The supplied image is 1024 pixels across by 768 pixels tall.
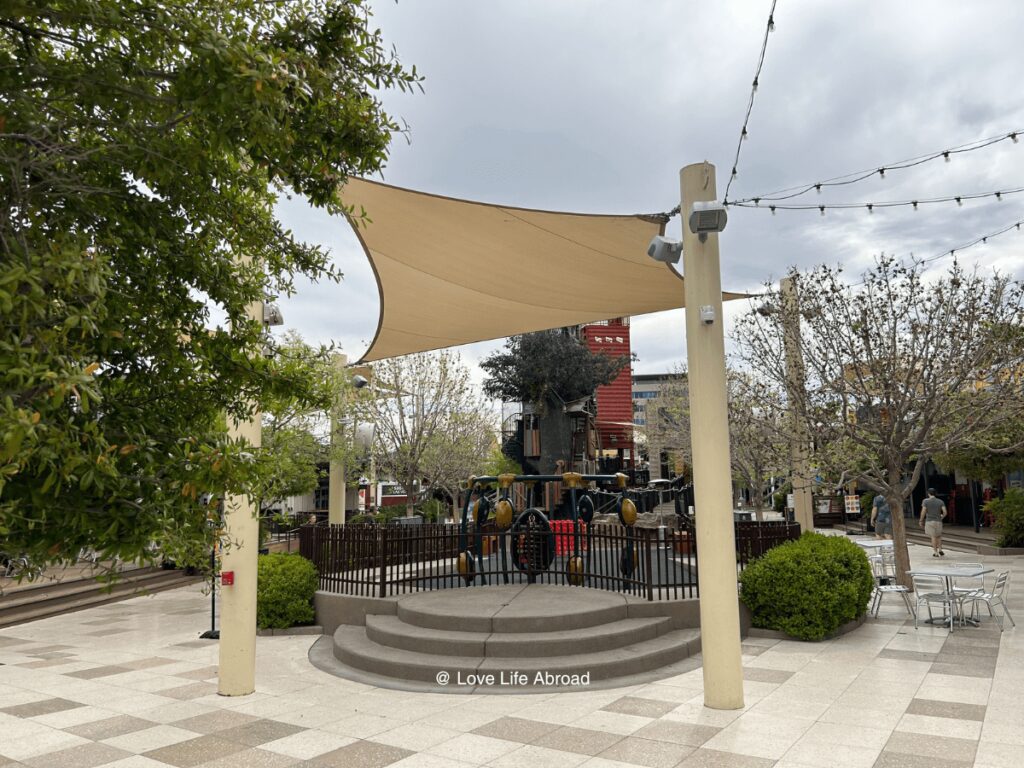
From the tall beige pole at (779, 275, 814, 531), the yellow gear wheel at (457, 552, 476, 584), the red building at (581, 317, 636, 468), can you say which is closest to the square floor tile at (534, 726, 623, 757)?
the yellow gear wheel at (457, 552, 476, 584)

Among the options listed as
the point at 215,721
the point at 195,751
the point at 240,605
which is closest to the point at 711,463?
the point at 240,605

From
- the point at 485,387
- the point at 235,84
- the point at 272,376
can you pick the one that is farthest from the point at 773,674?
the point at 485,387

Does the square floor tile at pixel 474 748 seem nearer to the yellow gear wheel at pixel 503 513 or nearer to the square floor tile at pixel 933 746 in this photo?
the square floor tile at pixel 933 746

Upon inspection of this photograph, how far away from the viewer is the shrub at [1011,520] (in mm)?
17672

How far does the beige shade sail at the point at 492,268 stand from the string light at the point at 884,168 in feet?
5.69

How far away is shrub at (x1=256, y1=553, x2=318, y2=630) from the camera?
389 inches

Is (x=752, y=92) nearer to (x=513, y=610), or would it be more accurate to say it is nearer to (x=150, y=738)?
(x=513, y=610)

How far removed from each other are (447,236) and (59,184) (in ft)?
21.3

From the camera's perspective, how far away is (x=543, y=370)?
23.3 metres

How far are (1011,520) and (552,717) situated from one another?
17118mm

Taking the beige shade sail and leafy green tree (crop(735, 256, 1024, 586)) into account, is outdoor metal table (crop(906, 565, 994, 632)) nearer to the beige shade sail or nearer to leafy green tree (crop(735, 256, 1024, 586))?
leafy green tree (crop(735, 256, 1024, 586))

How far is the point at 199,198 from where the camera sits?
3381 millimetres

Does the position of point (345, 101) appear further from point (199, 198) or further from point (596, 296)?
point (596, 296)

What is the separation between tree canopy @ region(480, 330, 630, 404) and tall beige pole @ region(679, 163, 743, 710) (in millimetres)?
16790
